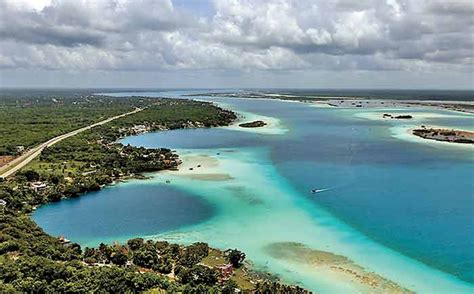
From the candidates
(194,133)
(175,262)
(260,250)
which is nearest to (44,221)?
(175,262)

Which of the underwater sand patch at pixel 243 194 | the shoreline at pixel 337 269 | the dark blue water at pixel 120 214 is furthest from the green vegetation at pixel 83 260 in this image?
the underwater sand patch at pixel 243 194

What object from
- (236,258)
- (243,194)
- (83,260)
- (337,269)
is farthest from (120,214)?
(337,269)

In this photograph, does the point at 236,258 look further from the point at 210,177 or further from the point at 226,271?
the point at 210,177

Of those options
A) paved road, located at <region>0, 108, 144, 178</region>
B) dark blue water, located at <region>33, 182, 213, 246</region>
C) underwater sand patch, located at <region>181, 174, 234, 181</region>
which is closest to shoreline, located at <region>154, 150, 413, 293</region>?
dark blue water, located at <region>33, 182, 213, 246</region>

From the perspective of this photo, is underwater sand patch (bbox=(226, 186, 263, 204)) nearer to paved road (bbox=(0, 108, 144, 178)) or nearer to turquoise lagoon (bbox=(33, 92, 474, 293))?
turquoise lagoon (bbox=(33, 92, 474, 293))

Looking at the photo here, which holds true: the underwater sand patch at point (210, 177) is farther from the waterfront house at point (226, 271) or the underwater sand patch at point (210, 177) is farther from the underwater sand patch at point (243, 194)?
the waterfront house at point (226, 271)

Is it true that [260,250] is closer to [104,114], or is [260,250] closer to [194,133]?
[194,133]
